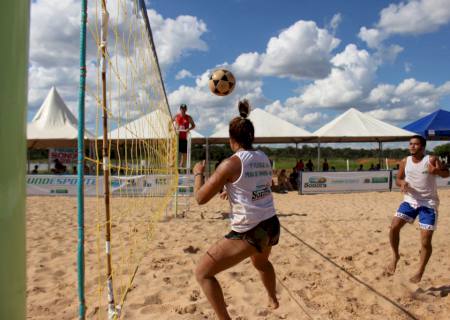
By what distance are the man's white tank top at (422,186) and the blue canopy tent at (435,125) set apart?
422 inches

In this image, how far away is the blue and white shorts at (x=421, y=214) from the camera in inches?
132

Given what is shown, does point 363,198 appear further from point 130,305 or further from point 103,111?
point 103,111

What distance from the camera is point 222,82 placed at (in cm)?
491

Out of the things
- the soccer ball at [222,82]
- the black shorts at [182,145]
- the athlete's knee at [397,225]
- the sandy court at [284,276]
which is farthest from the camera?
the black shorts at [182,145]

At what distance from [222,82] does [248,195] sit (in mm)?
2948

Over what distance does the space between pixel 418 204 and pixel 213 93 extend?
109 inches

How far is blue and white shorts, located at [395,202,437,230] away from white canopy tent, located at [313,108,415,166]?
1083 centimetres

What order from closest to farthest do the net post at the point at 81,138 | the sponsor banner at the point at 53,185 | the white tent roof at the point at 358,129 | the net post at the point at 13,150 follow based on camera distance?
the net post at the point at 13,150 < the net post at the point at 81,138 < the sponsor banner at the point at 53,185 < the white tent roof at the point at 358,129

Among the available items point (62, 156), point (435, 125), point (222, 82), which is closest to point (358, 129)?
point (435, 125)

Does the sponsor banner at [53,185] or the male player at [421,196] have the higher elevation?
the male player at [421,196]

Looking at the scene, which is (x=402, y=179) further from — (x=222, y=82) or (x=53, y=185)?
(x=53, y=185)

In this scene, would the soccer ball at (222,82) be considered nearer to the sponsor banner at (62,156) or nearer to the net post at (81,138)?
the net post at (81,138)

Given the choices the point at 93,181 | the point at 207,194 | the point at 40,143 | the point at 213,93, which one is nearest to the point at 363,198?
the point at 213,93

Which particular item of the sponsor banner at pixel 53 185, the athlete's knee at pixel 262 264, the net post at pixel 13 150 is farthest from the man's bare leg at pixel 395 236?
the sponsor banner at pixel 53 185
